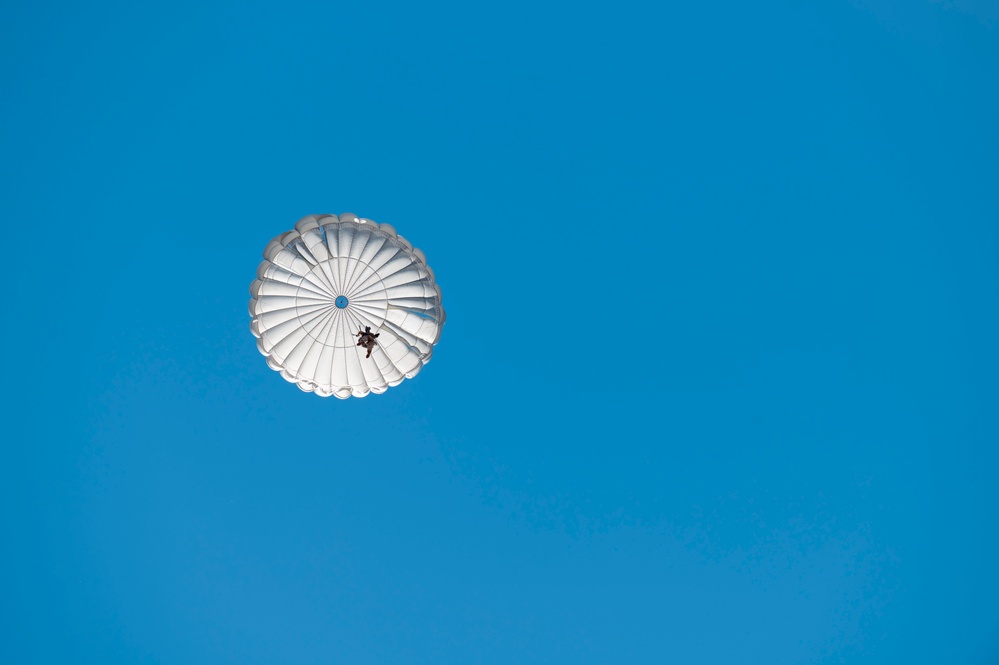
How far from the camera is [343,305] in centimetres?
835

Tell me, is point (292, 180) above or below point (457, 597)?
above

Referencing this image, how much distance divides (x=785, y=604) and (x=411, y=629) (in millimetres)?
5207

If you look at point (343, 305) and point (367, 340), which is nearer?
point (367, 340)

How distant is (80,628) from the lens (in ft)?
33.9

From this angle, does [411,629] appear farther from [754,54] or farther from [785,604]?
[754,54]

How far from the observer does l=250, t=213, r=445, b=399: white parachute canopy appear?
26.8ft

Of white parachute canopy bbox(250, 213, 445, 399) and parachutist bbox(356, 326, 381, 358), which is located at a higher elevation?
white parachute canopy bbox(250, 213, 445, 399)

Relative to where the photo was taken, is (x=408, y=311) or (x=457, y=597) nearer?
(x=408, y=311)

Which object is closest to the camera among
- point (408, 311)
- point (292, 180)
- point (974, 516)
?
point (408, 311)

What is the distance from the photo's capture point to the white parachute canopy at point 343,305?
816cm

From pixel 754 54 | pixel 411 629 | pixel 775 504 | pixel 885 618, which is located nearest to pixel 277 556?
pixel 411 629

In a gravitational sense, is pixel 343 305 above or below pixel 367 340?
above

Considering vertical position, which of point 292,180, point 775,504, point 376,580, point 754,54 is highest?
point 754,54

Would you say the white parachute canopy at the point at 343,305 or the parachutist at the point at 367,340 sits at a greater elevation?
the white parachute canopy at the point at 343,305
